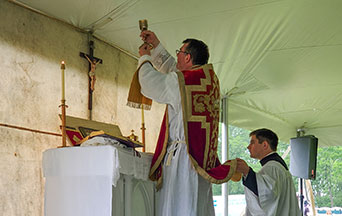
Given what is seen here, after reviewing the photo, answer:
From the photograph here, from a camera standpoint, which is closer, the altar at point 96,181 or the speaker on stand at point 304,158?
the altar at point 96,181

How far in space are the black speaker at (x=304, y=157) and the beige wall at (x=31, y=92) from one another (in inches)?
208

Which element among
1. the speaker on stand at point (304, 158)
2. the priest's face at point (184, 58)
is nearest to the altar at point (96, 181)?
the priest's face at point (184, 58)

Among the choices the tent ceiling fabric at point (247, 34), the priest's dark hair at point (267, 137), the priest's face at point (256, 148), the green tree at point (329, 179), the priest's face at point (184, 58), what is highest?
the tent ceiling fabric at point (247, 34)

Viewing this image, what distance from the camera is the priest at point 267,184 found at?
11.7 ft

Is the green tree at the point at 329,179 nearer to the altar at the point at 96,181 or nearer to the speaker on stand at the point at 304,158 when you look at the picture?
the speaker on stand at the point at 304,158

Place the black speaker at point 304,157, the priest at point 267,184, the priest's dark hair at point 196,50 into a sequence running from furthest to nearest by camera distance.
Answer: the black speaker at point 304,157
the priest at point 267,184
the priest's dark hair at point 196,50

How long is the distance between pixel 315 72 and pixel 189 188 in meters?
4.06

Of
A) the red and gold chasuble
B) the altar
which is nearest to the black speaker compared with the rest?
the red and gold chasuble

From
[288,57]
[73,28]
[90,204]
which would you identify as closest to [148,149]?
[73,28]

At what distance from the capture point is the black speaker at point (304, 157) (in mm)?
8375

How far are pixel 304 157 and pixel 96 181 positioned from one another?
21.4 ft

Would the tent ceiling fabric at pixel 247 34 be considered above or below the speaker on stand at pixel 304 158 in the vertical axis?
above

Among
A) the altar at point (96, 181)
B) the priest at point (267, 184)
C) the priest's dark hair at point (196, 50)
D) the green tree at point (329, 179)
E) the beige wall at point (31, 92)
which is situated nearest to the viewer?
the altar at point (96, 181)

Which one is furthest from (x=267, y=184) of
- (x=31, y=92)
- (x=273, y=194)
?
(x=31, y=92)
